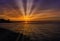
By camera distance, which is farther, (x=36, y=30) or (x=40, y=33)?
(x=36, y=30)

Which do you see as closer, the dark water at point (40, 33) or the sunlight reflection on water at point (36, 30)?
the dark water at point (40, 33)

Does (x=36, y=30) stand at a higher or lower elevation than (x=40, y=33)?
higher

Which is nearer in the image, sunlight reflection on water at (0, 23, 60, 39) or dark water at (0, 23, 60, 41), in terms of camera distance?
dark water at (0, 23, 60, 41)
